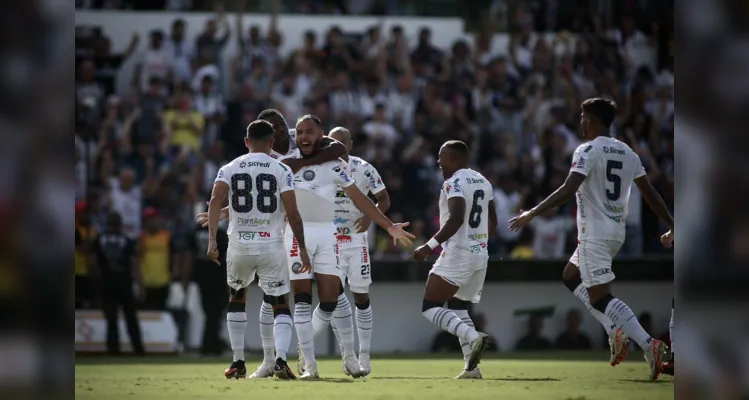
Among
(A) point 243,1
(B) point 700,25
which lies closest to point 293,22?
(A) point 243,1

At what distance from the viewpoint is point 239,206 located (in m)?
10.8

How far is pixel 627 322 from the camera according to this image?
36.4ft

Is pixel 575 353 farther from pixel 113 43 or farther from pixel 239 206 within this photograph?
pixel 113 43

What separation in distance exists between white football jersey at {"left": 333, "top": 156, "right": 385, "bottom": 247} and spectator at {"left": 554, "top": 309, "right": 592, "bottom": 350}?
770 centimetres

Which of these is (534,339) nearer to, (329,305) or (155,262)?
(155,262)

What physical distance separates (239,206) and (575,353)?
29.8ft

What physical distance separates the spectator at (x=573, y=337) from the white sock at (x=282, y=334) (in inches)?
379

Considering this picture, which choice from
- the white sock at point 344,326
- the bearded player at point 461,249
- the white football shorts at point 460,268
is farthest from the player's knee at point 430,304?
the white sock at point 344,326

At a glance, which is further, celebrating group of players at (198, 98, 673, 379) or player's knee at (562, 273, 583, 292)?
player's knee at (562, 273, 583, 292)

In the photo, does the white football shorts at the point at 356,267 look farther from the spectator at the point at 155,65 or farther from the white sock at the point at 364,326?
the spectator at the point at 155,65

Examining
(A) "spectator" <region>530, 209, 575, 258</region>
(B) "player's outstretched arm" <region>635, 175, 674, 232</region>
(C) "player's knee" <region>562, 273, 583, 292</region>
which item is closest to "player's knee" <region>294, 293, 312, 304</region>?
(C) "player's knee" <region>562, 273, 583, 292</region>

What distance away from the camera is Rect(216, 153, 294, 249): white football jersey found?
10789 millimetres

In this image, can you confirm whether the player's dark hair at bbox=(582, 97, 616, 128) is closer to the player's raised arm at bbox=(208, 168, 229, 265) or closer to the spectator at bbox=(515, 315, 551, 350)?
the player's raised arm at bbox=(208, 168, 229, 265)

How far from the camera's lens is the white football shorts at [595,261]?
11.2m
